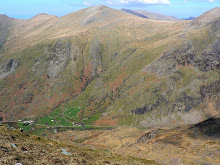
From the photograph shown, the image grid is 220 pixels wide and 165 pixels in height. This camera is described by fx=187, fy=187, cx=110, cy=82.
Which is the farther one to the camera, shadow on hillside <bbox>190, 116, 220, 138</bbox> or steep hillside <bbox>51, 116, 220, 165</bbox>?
shadow on hillside <bbox>190, 116, 220, 138</bbox>

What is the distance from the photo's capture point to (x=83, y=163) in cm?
4425

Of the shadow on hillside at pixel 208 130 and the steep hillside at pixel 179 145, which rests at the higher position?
the shadow on hillside at pixel 208 130

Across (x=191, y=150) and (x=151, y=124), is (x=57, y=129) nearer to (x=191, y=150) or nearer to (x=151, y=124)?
(x=151, y=124)

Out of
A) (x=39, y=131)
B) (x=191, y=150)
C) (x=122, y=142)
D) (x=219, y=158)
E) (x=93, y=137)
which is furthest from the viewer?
(x=39, y=131)

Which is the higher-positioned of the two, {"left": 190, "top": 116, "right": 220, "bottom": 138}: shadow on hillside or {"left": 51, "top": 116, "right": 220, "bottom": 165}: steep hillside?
{"left": 190, "top": 116, "right": 220, "bottom": 138}: shadow on hillside

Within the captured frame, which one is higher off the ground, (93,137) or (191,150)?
(191,150)

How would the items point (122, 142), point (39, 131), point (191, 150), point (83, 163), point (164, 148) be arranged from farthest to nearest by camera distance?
point (39, 131) < point (122, 142) < point (164, 148) < point (191, 150) < point (83, 163)

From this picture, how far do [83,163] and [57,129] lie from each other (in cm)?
15922

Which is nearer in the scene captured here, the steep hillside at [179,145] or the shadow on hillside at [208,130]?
the steep hillside at [179,145]

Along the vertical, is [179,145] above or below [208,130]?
below

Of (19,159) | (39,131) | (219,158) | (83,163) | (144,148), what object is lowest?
(39,131)

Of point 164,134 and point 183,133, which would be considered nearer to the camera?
point 183,133

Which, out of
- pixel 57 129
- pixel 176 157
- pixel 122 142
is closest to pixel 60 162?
pixel 176 157

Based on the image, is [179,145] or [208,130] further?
[208,130]
